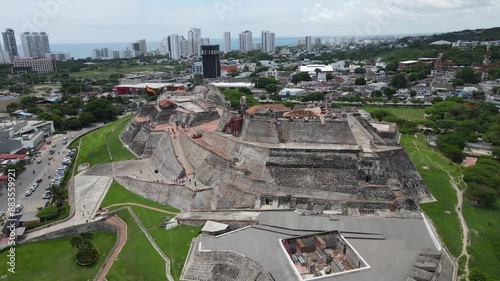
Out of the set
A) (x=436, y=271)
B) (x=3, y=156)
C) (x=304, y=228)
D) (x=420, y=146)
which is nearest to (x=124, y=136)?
(x=3, y=156)

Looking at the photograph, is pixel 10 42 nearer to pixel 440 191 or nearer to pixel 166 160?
pixel 166 160

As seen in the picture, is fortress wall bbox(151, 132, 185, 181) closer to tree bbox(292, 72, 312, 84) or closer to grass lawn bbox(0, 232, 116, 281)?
grass lawn bbox(0, 232, 116, 281)

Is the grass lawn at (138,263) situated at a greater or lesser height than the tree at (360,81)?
lesser

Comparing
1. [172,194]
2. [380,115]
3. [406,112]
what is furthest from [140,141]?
[406,112]

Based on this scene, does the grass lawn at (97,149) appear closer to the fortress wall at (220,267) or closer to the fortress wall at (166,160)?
the fortress wall at (166,160)

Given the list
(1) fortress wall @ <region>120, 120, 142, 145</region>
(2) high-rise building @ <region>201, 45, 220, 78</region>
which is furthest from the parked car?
(2) high-rise building @ <region>201, 45, 220, 78</region>

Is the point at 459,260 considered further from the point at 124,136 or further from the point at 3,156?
the point at 3,156

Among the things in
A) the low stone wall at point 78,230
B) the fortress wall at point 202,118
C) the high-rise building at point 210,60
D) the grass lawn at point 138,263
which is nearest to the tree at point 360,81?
the high-rise building at point 210,60
